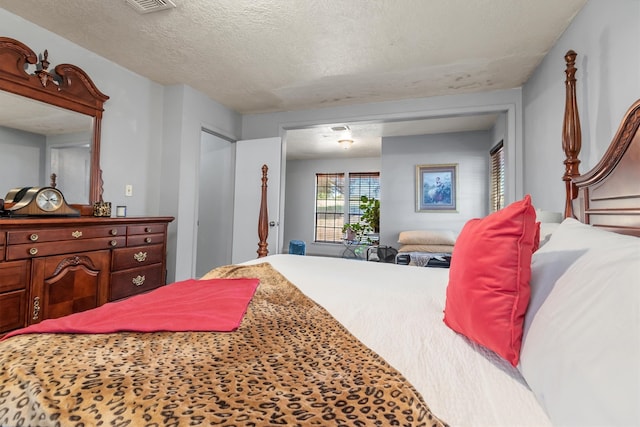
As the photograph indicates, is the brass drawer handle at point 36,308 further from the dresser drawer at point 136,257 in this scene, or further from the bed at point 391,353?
the bed at point 391,353

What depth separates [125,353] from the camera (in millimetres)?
693

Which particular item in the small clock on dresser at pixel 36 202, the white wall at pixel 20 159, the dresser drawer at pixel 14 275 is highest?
the white wall at pixel 20 159

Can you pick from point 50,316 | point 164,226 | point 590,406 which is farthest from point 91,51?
point 590,406

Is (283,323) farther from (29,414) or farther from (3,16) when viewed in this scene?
(3,16)

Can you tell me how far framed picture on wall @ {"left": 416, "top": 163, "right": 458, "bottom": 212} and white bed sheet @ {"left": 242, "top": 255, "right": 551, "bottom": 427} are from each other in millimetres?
3866

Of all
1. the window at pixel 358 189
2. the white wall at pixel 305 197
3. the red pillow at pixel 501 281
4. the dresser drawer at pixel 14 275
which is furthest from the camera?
the white wall at pixel 305 197

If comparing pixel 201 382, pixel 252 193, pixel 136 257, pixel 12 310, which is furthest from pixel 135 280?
pixel 201 382

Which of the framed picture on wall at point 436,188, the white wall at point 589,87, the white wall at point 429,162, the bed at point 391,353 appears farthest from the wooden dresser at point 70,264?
the framed picture on wall at point 436,188

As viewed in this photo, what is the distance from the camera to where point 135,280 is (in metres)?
Answer: 2.64

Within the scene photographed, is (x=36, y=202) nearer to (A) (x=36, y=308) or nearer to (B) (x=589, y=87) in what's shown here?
(A) (x=36, y=308)

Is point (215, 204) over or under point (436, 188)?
under

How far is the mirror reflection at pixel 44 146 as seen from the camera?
2.25m

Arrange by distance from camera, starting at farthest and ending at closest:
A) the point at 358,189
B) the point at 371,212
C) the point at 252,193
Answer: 1. the point at 358,189
2. the point at 371,212
3. the point at 252,193

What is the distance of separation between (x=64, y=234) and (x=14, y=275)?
14.1 inches
